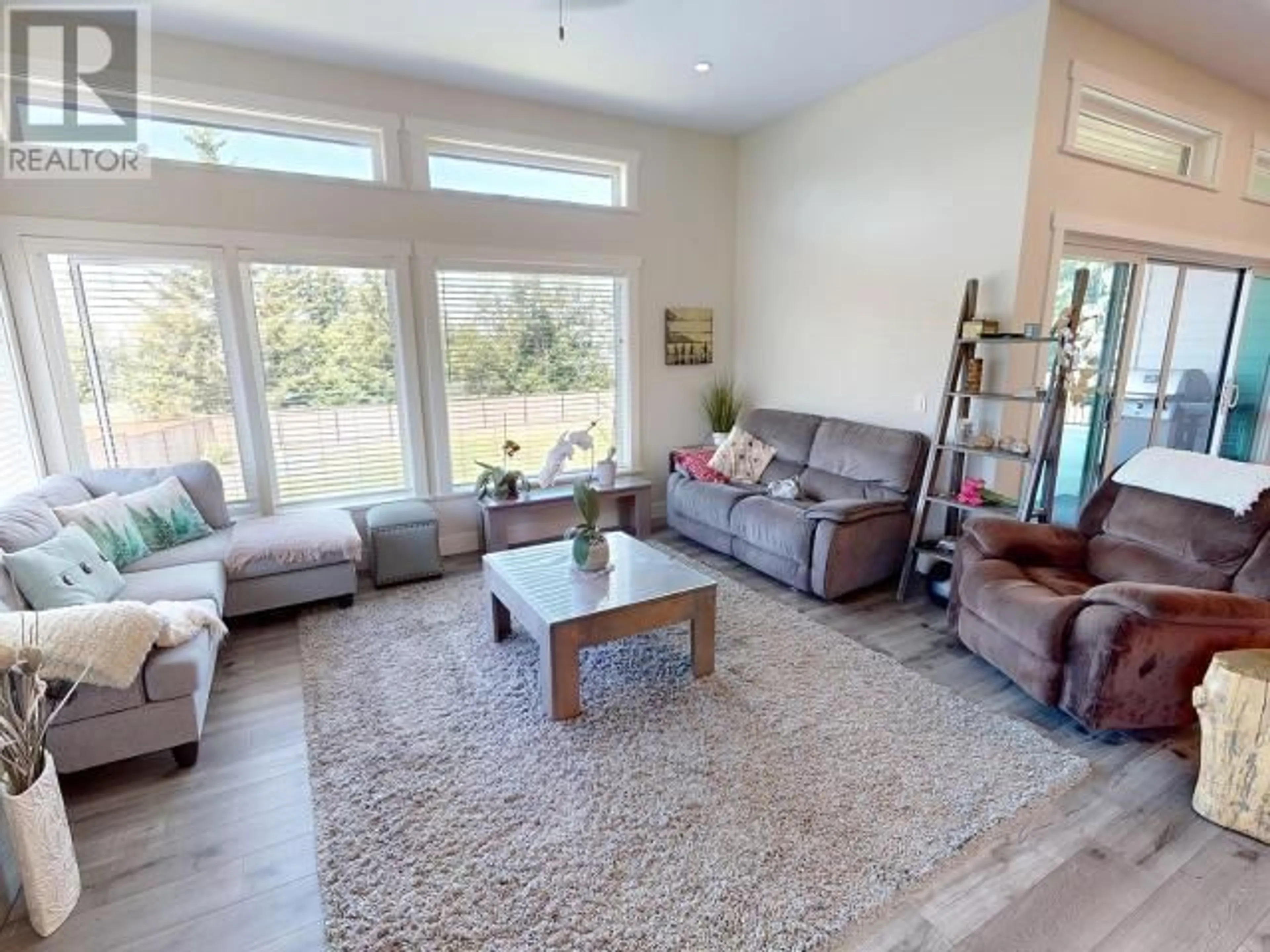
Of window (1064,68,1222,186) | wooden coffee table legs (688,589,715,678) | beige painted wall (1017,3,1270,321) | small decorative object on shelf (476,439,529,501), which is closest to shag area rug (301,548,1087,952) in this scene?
wooden coffee table legs (688,589,715,678)

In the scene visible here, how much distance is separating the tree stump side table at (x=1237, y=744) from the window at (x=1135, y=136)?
9.49 feet

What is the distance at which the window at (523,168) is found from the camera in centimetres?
414

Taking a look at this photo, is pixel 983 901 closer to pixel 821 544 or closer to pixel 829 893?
pixel 829 893

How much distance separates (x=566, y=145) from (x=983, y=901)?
481cm

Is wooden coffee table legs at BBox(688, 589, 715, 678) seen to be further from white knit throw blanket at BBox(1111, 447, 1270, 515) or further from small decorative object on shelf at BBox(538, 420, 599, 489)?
white knit throw blanket at BBox(1111, 447, 1270, 515)

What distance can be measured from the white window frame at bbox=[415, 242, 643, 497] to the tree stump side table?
3.86 meters

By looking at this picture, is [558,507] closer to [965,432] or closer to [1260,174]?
[965,432]

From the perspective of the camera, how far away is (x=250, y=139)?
3.65m

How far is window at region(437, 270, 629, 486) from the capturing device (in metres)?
4.43

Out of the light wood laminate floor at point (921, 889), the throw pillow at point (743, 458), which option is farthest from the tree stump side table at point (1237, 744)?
the throw pillow at point (743, 458)

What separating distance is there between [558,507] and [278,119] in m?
3.01

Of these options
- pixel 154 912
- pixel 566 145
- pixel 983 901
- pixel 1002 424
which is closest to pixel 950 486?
pixel 1002 424

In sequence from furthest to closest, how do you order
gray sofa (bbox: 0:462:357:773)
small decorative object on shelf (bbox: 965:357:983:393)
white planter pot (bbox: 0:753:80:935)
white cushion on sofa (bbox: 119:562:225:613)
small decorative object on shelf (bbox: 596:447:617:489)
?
small decorative object on shelf (bbox: 596:447:617:489), small decorative object on shelf (bbox: 965:357:983:393), white cushion on sofa (bbox: 119:562:225:613), gray sofa (bbox: 0:462:357:773), white planter pot (bbox: 0:753:80:935)

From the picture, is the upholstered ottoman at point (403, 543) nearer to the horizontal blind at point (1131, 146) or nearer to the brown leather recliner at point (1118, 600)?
the brown leather recliner at point (1118, 600)
